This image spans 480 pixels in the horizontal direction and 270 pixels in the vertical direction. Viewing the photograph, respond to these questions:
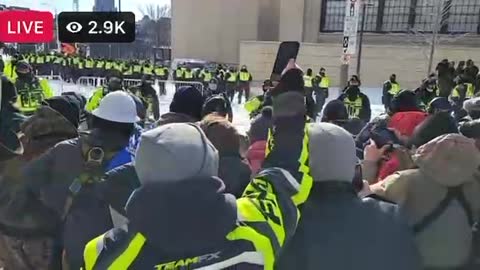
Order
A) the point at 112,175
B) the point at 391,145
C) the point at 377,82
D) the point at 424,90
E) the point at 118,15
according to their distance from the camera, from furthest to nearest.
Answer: the point at 377,82 < the point at 424,90 < the point at 118,15 < the point at 391,145 < the point at 112,175

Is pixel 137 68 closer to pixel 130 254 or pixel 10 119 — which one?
pixel 10 119

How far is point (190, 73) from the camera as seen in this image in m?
22.2

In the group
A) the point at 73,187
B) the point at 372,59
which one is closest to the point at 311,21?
the point at 372,59

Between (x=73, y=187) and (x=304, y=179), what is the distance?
49.0 inches

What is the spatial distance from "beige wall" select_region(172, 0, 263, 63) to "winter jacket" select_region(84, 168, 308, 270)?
1395 inches

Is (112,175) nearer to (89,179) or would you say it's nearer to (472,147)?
(89,179)

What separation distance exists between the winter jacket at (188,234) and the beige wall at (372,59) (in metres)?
28.1

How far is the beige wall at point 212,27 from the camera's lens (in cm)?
3681

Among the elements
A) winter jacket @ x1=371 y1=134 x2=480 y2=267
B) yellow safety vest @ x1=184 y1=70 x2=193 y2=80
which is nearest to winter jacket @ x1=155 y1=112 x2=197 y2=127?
winter jacket @ x1=371 y1=134 x2=480 y2=267

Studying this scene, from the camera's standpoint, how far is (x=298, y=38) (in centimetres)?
3444

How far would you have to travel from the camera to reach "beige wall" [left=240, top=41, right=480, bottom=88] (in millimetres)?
28531

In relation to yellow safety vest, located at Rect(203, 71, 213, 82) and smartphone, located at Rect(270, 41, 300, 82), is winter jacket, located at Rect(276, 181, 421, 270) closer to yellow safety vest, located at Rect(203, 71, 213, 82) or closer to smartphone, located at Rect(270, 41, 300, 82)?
smartphone, located at Rect(270, 41, 300, 82)

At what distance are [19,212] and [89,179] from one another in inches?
24.3

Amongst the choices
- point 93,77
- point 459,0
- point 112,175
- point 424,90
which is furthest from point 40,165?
point 459,0
